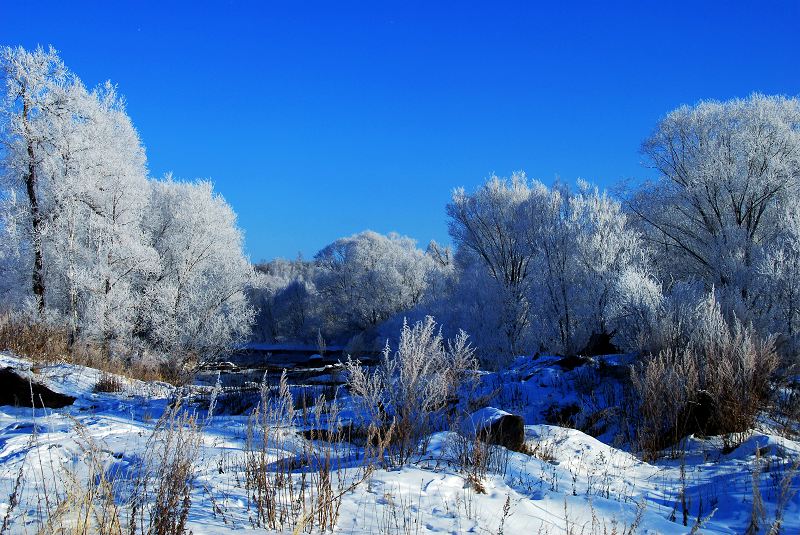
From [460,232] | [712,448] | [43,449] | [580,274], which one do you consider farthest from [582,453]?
[460,232]

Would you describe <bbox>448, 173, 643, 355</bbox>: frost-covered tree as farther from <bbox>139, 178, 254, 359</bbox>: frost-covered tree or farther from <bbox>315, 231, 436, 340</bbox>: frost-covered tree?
<bbox>315, 231, 436, 340</bbox>: frost-covered tree

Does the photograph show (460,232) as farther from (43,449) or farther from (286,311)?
(286,311)

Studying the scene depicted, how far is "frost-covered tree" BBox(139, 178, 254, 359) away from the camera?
959 inches

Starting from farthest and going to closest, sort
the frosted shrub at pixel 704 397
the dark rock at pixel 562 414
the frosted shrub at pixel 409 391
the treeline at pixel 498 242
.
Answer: the treeline at pixel 498 242 → the dark rock at pixel 562 414 → the frosted shrub at pixel 704 397 → the frosted shrub at pixel 409 391

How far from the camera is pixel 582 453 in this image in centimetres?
711

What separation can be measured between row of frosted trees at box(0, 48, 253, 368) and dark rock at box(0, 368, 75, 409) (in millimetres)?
8616

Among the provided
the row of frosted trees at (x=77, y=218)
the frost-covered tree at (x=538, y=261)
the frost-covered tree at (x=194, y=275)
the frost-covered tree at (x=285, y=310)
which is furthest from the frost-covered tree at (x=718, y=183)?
the frost-covered tree at (x=285, y=310)

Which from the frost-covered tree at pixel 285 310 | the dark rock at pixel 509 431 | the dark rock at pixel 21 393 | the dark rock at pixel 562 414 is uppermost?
the frost-covered tree at pixel 285 310

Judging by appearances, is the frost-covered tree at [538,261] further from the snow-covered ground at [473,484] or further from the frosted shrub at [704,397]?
the snow-covered ground at [473,484]

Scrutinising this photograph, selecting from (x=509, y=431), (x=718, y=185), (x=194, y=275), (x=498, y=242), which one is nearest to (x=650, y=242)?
(x=718, y=185)

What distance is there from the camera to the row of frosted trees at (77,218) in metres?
18.0

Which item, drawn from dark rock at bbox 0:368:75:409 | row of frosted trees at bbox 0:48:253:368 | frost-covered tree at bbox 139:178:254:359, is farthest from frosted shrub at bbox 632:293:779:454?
frost-covered tree at bbox 139:178:254:359

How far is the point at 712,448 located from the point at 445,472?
474 cm

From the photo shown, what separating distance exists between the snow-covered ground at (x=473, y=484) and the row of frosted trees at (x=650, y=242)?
7.72m
